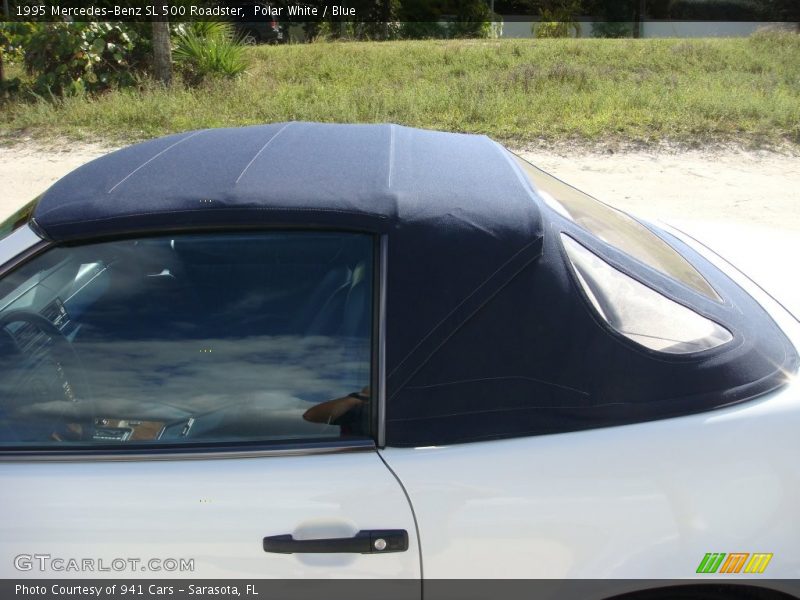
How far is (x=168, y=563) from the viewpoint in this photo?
190 cm

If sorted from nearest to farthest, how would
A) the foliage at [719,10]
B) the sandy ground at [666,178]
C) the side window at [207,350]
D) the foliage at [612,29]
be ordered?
1. the side window at [207,350]
2. the sandy ground at [666,178]
3. the foliage at [612,29]
4. the foliage at [719,10]

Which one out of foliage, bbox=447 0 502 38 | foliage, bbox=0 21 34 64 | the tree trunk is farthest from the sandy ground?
foliage, bbox=447 0 502 38

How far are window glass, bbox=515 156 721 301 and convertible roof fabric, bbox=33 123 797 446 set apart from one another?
7.0 inches

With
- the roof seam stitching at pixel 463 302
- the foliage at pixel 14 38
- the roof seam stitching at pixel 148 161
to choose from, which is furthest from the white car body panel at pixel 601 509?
the foliage at pixel 14 38

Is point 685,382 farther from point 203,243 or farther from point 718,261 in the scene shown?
point 203,243

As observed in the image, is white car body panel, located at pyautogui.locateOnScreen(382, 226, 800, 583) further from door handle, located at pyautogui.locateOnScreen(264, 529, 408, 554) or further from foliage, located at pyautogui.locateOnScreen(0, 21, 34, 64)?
foliage, located at pyautogui.locateOnScreen(0, 21, 34, 64)

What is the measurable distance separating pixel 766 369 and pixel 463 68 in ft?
46.8

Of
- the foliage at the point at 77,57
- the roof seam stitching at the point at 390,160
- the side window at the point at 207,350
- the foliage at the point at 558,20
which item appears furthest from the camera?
the foliage at the point at 558,20

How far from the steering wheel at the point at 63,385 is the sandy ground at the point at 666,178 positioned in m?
5.42

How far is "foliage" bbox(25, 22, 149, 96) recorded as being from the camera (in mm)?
13133

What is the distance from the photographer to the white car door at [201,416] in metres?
1.90

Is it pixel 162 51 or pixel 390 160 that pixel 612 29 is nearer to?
pixel 162 51

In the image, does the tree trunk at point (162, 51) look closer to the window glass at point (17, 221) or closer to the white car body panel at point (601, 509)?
the window glass at point (17, 221)

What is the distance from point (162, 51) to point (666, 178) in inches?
323
